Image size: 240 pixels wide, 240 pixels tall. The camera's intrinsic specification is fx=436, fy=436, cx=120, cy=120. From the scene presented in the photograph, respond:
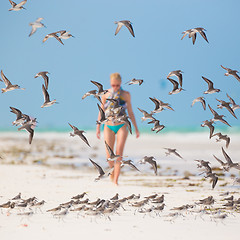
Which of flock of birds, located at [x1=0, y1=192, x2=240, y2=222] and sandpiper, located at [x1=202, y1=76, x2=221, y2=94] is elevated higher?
sandpiper, located at [x1=202, y1=76, x2=221, y2=94]

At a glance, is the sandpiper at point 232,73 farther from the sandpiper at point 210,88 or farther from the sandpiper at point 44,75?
the sandpiper at point 44,75

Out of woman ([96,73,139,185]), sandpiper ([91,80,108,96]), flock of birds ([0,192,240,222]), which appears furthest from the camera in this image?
woman ([96,73,139,185])

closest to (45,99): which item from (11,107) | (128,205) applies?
(11,107)

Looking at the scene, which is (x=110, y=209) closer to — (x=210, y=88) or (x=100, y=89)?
(x=100, y=89)

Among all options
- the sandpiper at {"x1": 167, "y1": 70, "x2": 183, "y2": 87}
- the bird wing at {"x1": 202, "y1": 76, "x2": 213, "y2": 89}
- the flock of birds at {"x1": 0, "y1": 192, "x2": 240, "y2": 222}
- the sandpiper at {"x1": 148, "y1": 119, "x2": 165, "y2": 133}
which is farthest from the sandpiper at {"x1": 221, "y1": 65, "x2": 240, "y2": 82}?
the flock of birds at {"x1": 0, "y1": 192, "x2": 240, "y2": 222}

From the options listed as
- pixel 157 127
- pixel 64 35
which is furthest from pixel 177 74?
pixel 64 35

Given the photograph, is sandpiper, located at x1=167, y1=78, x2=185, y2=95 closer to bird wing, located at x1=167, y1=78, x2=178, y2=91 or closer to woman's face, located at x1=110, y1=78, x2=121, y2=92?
bird wing, located at x1=167, y1=78, x2=178, y2=91

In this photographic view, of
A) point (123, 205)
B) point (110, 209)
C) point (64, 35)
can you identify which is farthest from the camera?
point (64, 35)

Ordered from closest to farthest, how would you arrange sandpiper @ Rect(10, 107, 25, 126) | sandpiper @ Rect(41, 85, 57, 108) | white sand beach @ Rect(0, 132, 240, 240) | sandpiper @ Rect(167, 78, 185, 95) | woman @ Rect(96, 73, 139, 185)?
1. white sand beach @ Rect(0, 132, 240, 240)
2. sandpiper @ Rect(10, 107, 25, 126)
3. sandpiper @ Rect(41, 85, 57, 108)
4. sandpiper @ Rect(167, 78, 185, 95)
5. woman @ Rect(96, 73, 139, 185)

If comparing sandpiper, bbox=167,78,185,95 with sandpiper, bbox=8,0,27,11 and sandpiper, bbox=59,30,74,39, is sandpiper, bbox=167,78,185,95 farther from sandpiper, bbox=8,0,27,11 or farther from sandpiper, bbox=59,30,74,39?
sandpiper, bbox=8,0,27,11

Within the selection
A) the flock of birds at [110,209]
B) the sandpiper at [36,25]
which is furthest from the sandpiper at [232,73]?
the sandpiper at [36,25]

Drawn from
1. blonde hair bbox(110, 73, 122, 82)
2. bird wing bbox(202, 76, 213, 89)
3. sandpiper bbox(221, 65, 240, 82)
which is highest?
sandpiper bbox(221, 65, 240, 82)

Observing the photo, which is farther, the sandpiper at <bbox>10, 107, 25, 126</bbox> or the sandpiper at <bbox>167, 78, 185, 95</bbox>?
the sandpiper at <bbox>167, 78, 185, 95</bbox>

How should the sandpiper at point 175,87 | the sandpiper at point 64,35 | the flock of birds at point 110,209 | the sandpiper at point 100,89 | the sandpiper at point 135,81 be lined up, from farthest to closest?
1. the sandpiper at point 135,81
2. the sandpiper at point 64,35
3. the sandpiper at point 100,89
4. the sandpiper at point 175,87
5. the flock of birds at point 110,209
